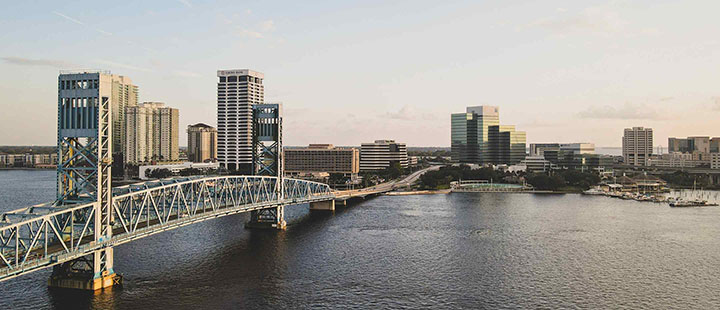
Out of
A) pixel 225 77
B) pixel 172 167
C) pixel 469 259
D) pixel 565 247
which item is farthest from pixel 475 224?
pixel 172 167

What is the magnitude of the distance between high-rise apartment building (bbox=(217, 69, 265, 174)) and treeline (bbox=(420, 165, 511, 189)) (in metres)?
64.2

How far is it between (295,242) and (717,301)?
1682 inches

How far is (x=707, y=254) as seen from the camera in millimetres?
58938

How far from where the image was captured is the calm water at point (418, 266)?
41.1m

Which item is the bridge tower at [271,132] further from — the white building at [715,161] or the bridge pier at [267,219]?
the white building at [715,161]

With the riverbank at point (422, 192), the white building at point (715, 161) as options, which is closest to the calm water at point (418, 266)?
the riverbank at point (422, 192)

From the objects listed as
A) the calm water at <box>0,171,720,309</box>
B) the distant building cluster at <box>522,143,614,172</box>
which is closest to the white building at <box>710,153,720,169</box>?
the distant building cluster at <box>522,143,614,172</box>

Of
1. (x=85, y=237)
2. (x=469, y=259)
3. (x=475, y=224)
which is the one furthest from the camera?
(x=475, y=224)

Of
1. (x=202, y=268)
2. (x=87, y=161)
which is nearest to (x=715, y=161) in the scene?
(x=202, y=268)

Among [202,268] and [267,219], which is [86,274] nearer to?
[202,268]

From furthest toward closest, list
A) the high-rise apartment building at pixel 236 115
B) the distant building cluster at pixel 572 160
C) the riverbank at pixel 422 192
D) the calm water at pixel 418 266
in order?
1. the distant building cluster at pixel 572 160
2. the high-rise apartment building at pixel 236 115
3. the riverbank at pixel 422 192
4. the calm water at pixel 418 266

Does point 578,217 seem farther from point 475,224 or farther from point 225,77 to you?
point 225,77

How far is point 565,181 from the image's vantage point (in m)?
156

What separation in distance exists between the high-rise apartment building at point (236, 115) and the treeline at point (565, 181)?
307 ft
